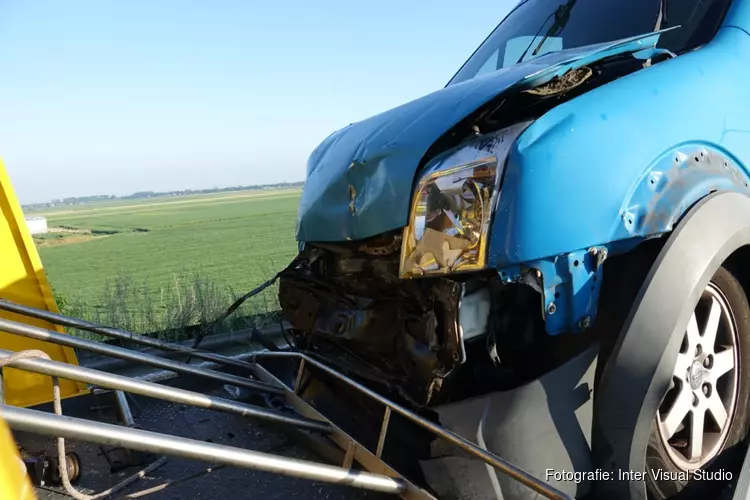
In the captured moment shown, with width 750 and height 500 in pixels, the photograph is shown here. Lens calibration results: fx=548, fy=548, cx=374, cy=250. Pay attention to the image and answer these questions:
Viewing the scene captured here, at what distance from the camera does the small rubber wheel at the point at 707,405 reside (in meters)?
1.99

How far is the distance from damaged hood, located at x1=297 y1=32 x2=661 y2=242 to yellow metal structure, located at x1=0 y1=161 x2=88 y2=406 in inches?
74.7

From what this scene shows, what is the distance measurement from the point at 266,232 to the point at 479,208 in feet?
117

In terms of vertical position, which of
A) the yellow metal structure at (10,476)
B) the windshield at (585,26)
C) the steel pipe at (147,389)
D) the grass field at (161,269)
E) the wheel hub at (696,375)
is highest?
the windshield at (585,26)

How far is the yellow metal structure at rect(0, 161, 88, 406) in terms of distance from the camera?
10.6ft

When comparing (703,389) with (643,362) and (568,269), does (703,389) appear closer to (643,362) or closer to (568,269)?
(643,362)

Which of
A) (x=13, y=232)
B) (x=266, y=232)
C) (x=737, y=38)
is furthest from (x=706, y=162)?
(x=266, y=232)

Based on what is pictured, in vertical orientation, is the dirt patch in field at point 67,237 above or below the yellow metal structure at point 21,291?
below

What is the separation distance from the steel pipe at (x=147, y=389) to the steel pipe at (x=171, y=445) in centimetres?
53

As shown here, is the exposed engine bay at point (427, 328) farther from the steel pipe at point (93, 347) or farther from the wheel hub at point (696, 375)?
the steel pipe at point (93, 347)

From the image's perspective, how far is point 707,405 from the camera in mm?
2115

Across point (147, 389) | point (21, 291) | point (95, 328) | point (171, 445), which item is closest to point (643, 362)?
point (171, 445)

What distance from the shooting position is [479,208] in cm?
177

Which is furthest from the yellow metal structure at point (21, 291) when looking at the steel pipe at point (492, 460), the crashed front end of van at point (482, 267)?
the steel pipe at point (492, 460)

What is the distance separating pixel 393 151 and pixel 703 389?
1.50m
